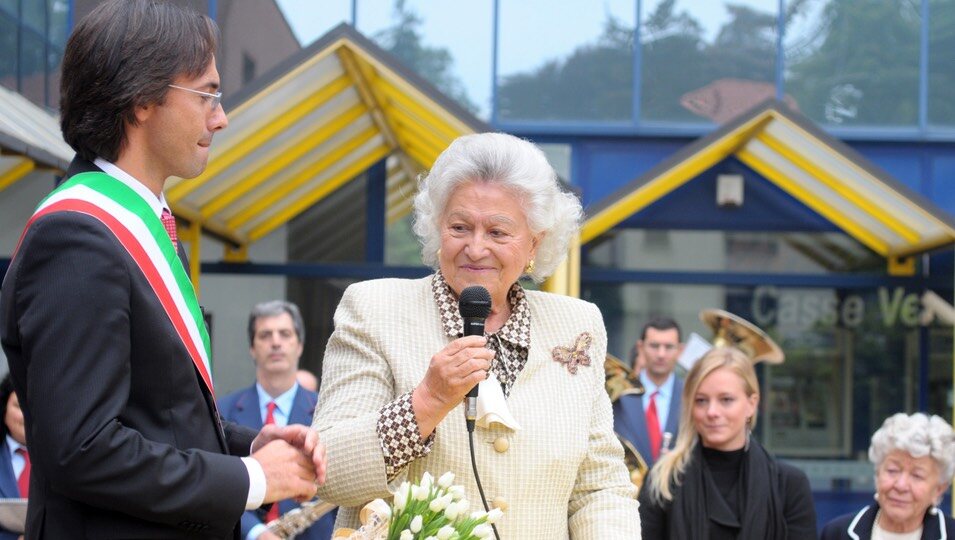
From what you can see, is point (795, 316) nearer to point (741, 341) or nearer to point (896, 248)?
point (896, 248)

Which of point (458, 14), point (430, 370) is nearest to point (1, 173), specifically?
point (458, 14)

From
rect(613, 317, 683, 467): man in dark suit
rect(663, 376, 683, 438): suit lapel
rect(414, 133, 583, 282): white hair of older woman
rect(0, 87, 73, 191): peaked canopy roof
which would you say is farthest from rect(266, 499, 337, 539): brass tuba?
rect(663, 376, 683, 438): suit lapel

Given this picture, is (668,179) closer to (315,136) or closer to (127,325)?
(315,136)

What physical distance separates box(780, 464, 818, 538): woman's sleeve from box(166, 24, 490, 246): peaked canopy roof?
449 centimetres

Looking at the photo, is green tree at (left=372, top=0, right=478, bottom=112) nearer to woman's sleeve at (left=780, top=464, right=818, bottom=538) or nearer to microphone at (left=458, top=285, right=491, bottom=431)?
woman's sleeve at (left=780, top=464, right=818, bottom=538)

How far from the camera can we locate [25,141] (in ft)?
28.8

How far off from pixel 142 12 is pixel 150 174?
309 millimetres

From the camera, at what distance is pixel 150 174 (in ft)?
8.25

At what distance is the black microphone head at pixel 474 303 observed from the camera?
2.97 meters

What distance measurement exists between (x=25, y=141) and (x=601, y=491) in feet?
21.5

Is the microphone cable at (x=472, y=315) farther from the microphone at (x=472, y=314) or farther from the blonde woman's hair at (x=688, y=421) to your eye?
the blonde woman's hair at (x=688, y=421)

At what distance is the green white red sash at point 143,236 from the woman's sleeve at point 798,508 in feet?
12.5

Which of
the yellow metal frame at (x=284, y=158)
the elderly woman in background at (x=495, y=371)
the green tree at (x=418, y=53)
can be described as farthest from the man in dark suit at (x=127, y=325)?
the green tree at (x=418, y=53)

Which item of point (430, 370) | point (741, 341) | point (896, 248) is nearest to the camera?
point (430, 370)
